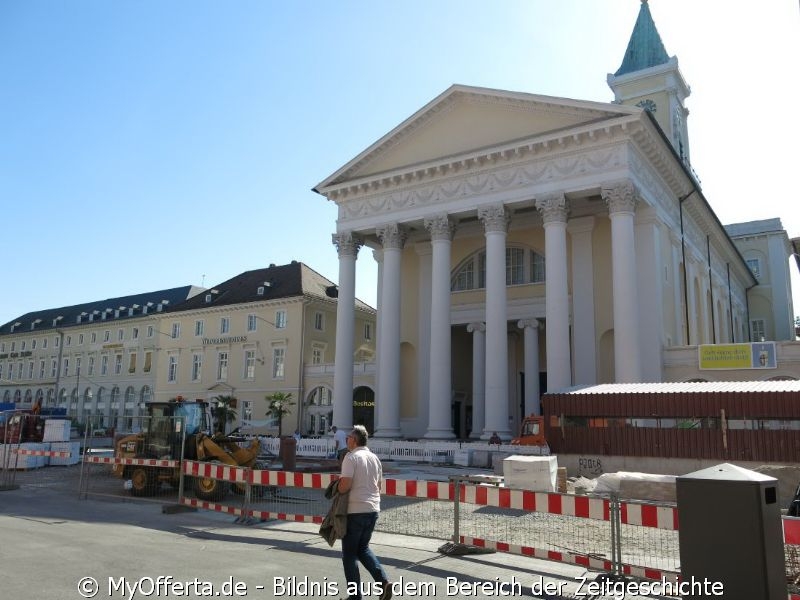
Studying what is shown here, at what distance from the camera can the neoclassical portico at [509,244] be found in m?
27.4

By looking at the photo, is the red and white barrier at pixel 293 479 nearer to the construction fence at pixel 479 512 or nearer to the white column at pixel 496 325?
the construction fence at pixel 479 512

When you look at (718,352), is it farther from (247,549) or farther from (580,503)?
(247,549)

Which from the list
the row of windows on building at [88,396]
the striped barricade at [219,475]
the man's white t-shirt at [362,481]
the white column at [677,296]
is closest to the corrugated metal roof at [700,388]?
the white column at [677,296]

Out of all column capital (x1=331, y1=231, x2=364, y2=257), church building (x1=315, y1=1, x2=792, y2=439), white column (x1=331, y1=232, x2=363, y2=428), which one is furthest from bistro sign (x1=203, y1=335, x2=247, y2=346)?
white column (x1=331, y1=232, x2=363, y2=428)

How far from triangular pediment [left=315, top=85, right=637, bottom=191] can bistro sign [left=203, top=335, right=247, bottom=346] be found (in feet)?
62.6

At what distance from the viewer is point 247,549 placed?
9398 mm

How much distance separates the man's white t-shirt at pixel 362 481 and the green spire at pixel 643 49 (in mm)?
48262

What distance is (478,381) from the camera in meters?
34.6

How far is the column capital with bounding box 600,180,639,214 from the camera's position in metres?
26.8

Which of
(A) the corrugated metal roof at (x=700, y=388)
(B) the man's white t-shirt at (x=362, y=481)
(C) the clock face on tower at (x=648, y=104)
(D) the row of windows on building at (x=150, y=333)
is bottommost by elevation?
(B) the man's white t-shirt at (x=362, y=481)

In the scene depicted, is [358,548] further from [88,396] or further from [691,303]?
[88,396]

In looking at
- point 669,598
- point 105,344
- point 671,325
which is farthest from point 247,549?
point 105,344

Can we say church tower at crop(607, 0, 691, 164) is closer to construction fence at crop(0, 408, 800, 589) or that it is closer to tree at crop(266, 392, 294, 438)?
tree at crop(266, 392, 294, 438)

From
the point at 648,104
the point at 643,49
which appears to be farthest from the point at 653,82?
the point at 643,49
